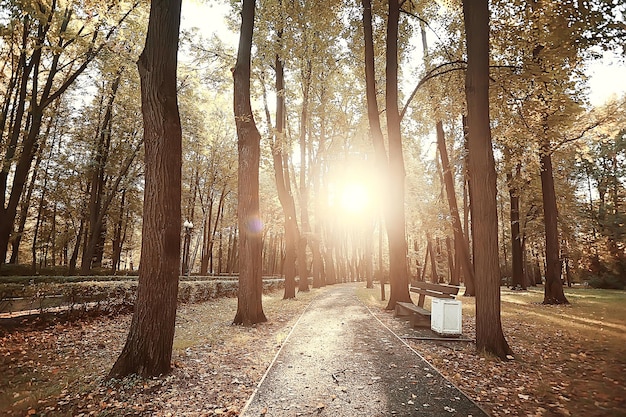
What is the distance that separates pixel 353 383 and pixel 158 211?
3.60m

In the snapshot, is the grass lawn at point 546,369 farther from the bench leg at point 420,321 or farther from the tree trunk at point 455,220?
the tree trunk at point 455,220

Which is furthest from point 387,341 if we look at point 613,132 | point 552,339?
point 613,132

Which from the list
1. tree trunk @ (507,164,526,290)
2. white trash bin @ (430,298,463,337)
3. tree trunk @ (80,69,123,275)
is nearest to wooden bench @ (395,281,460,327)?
white trash bin @ (430,298,463,337)

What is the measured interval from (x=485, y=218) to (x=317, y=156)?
2044 cm

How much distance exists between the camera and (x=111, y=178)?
23094mm

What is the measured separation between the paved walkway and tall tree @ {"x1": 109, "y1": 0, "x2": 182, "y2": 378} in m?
1.71

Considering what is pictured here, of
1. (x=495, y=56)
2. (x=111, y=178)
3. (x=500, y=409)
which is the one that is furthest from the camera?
(x=111, y=178)

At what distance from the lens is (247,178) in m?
9.99

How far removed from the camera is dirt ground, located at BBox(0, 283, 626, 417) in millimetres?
4082

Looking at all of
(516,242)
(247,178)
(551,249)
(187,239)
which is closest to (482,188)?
(247,178)

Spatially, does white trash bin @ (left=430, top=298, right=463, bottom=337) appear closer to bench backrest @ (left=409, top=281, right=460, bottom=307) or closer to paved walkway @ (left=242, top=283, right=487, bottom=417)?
bench backrest @ (left=409, top=281, right=460, bottom=307)

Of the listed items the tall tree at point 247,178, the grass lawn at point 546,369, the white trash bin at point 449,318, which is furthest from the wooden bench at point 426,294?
the tall tree at point 247,178

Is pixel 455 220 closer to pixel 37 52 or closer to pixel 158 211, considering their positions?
pixel 158 211

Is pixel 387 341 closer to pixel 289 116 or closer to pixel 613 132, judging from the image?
pixel 613 132
